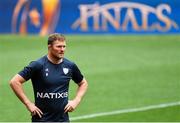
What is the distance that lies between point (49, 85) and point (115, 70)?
10.8 metres

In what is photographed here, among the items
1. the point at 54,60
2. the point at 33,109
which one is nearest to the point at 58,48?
the point at 54,60

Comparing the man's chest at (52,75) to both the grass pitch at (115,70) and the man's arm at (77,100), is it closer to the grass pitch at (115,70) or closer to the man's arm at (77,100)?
the man's arm at (77,100)

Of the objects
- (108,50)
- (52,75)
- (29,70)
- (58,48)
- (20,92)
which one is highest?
(58,48)

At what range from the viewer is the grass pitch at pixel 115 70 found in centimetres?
1333

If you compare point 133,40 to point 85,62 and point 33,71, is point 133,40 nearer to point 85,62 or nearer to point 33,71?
point 85,62

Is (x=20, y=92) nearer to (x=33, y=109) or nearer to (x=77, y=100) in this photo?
(x=33, y=109)

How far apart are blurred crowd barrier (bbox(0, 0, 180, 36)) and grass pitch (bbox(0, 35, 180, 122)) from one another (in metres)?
0.49

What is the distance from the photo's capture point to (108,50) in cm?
2388

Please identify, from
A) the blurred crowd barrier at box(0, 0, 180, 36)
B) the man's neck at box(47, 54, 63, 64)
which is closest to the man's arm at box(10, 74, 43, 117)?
the man's neck at box(47, 54, 63, 64)

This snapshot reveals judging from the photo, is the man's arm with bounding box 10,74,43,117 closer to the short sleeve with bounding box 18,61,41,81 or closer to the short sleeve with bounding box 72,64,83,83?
the short sleeve with bounding box 18,61,41,81

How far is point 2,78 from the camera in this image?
17656 mm

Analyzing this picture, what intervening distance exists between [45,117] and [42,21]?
20.7m

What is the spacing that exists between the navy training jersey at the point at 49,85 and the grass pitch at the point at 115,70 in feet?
13.1

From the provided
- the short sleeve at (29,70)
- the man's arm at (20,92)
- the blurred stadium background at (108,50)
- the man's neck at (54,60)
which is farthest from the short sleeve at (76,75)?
the blurred stadium background at (108,50)
